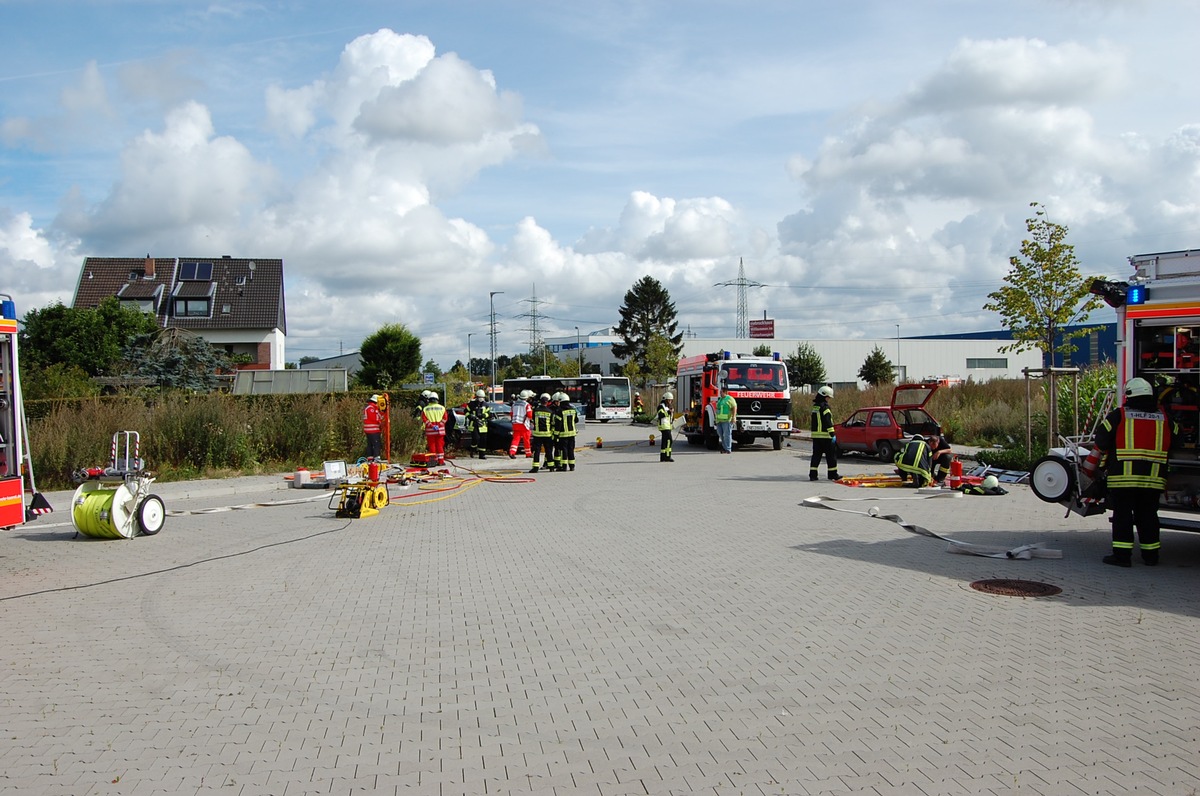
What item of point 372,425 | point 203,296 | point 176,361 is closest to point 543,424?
point 372,425

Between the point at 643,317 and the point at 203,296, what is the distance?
5022 centimetres

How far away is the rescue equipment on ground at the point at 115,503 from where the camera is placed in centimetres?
1138

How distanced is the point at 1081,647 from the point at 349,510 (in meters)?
9.90

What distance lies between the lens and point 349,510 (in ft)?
44.0

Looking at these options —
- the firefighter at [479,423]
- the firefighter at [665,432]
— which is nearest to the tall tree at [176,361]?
the firefighter at [479,423]

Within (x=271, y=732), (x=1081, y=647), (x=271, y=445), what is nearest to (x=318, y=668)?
(x=271, y=732)

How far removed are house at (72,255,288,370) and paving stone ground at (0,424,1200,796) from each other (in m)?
48.8

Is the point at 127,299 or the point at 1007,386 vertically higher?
the point at 127,299

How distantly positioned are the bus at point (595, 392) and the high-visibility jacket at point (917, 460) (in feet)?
128

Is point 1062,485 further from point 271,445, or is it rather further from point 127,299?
point 127,299

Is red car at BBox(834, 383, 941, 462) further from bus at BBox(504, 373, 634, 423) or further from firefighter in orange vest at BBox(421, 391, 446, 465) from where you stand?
bus at BBox(504, 373, 634, 423)

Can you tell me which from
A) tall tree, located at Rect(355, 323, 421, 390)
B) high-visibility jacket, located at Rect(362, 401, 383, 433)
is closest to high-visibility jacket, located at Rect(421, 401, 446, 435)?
high-visibility jacket, located at Rect(362, 401, 383, 433)

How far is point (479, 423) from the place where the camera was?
25.6 meters

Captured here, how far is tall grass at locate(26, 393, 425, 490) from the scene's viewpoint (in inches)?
706
